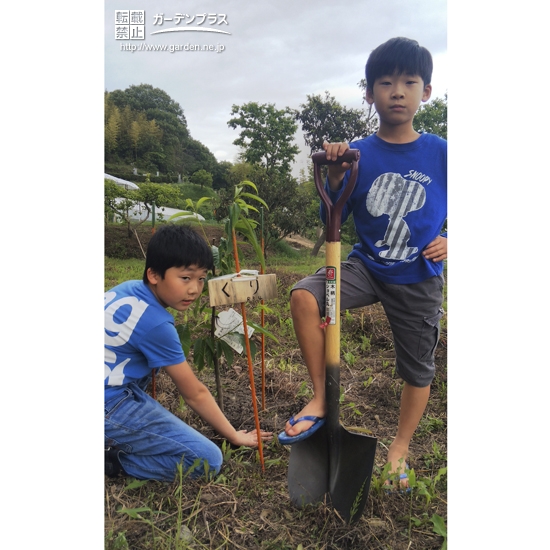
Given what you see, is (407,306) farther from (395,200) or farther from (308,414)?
(308,414)

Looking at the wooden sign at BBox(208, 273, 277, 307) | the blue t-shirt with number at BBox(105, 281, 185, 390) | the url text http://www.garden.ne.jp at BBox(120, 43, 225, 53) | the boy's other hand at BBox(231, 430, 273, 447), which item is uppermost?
the url text http://www.garden.ne.jp at BBox(120, 43, 225, 53)

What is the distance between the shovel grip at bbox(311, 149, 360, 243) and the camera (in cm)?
171

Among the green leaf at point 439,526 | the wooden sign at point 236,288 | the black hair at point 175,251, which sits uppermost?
the black hair at point 175,251

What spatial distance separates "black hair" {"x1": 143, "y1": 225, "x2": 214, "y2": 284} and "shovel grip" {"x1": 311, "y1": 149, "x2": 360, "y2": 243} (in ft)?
1.54

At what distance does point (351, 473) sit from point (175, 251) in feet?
3.28

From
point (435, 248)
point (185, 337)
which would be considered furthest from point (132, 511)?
point (435, 248)

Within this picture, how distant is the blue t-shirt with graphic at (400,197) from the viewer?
5.97 ft

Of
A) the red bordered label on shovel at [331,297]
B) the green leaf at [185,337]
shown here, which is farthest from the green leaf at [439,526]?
Answer: the green leaf at [185,337]

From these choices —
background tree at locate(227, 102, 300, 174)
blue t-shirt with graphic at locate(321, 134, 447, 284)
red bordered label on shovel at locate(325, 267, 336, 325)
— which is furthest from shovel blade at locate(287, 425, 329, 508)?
background tree at locate(227, 102, 300, 174)

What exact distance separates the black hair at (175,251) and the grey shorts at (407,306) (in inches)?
14.5

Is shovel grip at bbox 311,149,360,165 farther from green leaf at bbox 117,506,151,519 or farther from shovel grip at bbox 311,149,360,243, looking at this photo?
green leaf at bbox 117,506,151,519

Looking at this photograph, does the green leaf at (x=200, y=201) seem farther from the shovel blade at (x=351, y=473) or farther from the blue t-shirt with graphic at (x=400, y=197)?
the shovel blade at (x=351, y=473)

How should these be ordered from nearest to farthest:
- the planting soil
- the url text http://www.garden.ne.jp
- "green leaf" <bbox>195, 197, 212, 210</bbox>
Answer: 1. the planting soil
2. the url text http://www.garden.ne.jp
3. "green leaf" <bbox>195, 197, 212, 210</bbox>
